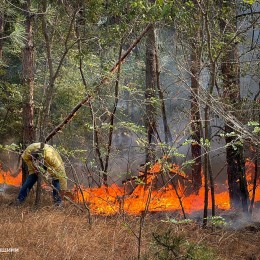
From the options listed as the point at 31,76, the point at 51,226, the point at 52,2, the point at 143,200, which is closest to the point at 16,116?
the point at 31,76

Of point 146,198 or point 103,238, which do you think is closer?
point 103,238

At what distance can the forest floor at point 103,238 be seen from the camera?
5727 mm

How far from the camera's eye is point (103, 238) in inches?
277

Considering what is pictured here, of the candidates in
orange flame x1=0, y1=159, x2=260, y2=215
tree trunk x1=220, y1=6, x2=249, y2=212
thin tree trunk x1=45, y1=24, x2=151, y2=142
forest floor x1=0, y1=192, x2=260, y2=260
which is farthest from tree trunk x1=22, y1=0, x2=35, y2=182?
tree trunk x1=220, y1=6, x2=249, y2=212

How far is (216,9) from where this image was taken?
945 cm

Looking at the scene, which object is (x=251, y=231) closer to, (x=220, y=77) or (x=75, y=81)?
(x=220, y=77)

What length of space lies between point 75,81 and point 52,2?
4.47m

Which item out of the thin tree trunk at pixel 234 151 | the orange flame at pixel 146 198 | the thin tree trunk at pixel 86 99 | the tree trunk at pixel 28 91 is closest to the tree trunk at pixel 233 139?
the thin tree trunk at pixel 234 151

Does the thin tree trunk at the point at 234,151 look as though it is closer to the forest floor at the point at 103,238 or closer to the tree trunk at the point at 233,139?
the tree trunk at the point at 233,139

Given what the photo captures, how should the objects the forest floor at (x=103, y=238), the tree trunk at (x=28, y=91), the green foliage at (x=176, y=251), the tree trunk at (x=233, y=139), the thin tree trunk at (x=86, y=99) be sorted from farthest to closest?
the tree trunk at (x=28, y=91) → the tree trunk at (x=233, y=139) → the thin tree trunk at (x=86, y=99) → the forest floor at (x=103, y=238) → the green foliage at (x=176, y=251)

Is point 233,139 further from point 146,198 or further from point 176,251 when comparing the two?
point 176,251

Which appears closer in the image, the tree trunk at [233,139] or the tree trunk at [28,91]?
the tree trunk at [233,139]

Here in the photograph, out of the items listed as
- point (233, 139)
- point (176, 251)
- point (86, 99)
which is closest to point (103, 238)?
point (176, 251)

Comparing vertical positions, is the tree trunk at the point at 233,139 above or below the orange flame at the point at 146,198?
above
